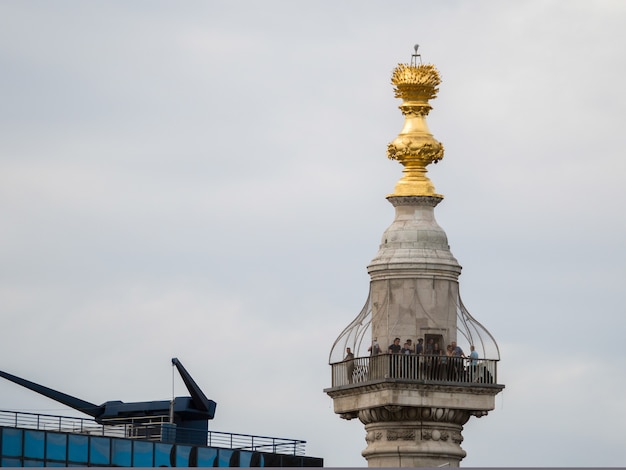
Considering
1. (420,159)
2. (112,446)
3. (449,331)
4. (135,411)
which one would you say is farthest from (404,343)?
(135,411)

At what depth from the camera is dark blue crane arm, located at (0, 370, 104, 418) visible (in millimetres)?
122375

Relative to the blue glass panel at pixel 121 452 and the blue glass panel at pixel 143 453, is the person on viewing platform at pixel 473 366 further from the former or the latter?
the blue glass panel at pixel 143 453

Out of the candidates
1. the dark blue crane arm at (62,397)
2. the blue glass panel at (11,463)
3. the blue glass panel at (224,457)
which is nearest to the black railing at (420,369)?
the blue glass panel at (11,463)

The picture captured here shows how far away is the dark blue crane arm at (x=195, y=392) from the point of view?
11888 centimetres

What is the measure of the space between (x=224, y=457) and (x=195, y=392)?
20.3 ft

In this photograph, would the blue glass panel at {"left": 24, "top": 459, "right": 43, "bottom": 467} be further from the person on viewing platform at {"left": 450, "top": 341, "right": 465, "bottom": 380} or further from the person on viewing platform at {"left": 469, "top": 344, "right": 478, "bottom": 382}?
the person on viewing platform at {"left": 469, "top": 344, "right": 478, "bottom": 382}

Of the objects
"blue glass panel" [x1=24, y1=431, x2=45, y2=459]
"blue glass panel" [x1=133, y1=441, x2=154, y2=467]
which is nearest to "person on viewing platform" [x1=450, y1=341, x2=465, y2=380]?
"blue glass panel" [x1=133, y1=441, x2=154, y2=467]

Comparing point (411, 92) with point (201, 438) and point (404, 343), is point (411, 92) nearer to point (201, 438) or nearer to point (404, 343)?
point (404, 343)

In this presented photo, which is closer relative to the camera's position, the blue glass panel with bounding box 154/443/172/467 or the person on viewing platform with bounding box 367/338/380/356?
the person on viewing platform with bounding box 367/338/380/356

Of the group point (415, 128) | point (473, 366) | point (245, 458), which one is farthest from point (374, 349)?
point (245, 458)

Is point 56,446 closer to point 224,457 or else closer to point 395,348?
point 224,457

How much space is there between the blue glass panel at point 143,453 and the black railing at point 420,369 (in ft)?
56.4

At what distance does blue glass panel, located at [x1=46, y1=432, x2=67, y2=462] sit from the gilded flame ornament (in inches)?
809

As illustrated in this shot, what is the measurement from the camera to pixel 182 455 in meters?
112
